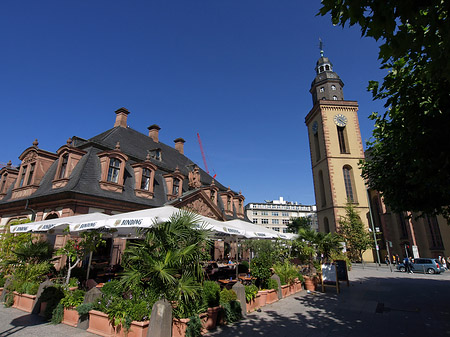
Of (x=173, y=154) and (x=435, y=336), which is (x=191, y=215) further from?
(x=173, y=154)

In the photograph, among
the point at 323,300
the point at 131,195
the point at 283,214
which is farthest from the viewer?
the point at 283,214

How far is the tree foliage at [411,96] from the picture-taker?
3.25m

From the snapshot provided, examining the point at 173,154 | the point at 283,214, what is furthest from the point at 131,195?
the point at 283,214

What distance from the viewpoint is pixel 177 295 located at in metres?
6.12

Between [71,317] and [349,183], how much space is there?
42.2 m

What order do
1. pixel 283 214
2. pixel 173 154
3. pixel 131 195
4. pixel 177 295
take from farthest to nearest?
pixel 283 214
pixel 173 154
pixel 131 195
pixel 177 295

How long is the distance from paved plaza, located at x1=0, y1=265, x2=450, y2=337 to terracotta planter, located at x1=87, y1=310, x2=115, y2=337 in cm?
23

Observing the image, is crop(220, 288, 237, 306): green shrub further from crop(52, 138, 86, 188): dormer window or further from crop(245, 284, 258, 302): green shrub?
crop(52, 138, 86, 188): dormer window

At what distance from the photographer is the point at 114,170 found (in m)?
18.1

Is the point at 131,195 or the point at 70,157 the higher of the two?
the point at 70,157

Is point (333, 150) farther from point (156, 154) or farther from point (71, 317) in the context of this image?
point (71, 317)

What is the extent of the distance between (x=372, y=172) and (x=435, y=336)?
598 centimetres

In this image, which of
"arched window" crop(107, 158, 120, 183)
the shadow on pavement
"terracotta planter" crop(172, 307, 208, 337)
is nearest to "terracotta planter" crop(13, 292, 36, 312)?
the shadow on pavement

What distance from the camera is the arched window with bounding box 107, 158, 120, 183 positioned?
1783 centimetres
